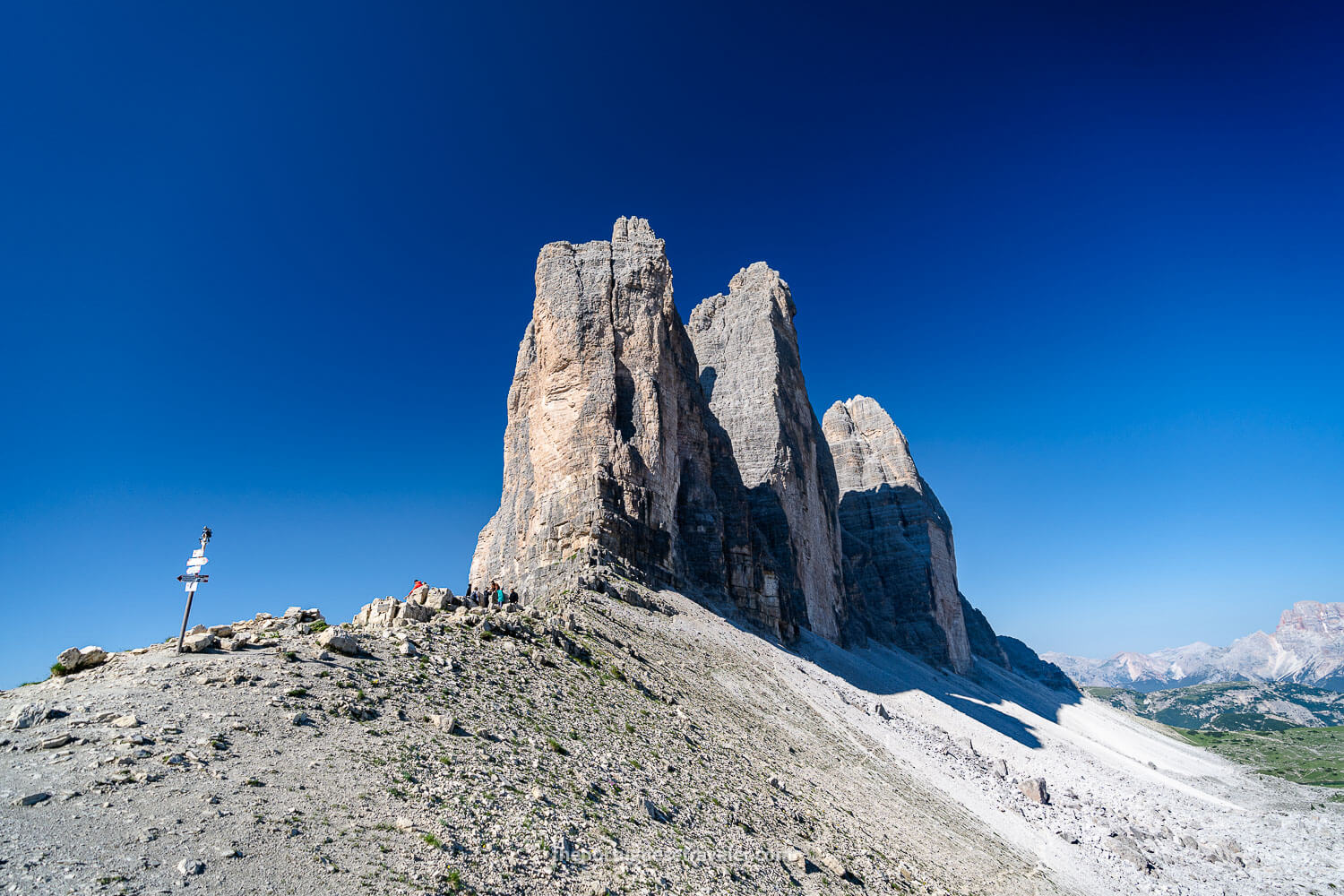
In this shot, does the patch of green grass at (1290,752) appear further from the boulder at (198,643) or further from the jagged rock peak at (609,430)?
the boulder at (198,643)

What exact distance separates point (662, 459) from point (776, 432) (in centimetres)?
2769

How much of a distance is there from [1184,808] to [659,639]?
39.8m

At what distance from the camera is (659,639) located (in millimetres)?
32875

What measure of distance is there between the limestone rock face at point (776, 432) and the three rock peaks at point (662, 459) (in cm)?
23

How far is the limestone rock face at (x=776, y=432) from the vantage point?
220 feet

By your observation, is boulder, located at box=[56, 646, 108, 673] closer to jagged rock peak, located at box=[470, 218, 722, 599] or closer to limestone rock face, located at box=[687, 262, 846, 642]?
jagged rock peak, located at box=[470, 218, 722, 599]

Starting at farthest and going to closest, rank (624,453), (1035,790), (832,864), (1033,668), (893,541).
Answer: (1033,668) < (893,541) < (624,453) < (1035,790) < (832,864)

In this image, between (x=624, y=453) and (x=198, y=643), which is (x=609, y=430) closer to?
(x=624, y=453)

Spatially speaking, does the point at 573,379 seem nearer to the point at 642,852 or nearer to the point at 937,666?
the point at 642,852

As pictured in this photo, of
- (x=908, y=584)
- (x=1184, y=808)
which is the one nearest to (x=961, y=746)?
(x=1184, y=808)

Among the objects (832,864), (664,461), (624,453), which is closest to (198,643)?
(832,864)

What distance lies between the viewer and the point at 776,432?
7294 cm

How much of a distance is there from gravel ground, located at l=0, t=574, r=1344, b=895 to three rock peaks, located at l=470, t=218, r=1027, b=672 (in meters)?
8.42

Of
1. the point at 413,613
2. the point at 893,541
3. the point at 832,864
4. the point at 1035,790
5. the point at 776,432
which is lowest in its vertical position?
the point at 1035,790
